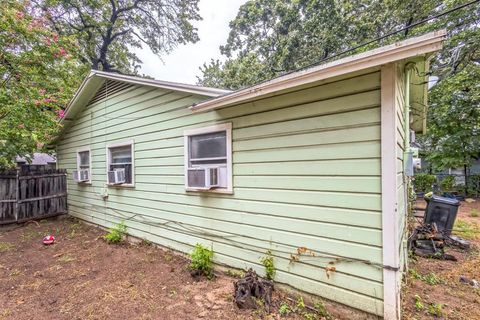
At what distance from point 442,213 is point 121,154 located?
7.02 m

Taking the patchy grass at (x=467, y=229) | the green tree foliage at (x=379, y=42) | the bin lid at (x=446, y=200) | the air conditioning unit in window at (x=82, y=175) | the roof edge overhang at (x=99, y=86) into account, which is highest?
the green tree foliage at (x=379, y=42)

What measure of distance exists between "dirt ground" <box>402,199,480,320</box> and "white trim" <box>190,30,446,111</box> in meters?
2.51

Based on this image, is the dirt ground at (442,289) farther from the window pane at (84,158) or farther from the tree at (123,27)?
the tree at (123,27)

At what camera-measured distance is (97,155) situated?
21.5 feet

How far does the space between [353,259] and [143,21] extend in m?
16.7

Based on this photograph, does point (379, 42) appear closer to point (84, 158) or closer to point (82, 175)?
point (84, 158)

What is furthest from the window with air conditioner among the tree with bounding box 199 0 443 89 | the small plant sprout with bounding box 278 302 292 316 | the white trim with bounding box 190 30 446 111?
the tree with bounding box 199 0 443 89

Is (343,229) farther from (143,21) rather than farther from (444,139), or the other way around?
(143,21)

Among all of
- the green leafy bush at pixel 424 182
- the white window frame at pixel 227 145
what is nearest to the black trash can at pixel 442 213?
the white window frame at pixel 227 145

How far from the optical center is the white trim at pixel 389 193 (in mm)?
2203

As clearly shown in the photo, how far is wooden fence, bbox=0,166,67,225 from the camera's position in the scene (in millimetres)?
7152

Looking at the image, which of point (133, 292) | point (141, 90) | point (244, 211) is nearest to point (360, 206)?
point (244, 211)

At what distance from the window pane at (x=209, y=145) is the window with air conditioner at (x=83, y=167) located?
14.2 feet

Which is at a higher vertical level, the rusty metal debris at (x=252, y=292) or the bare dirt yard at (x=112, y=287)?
the rusty metal debris at (x=252, y=292)
